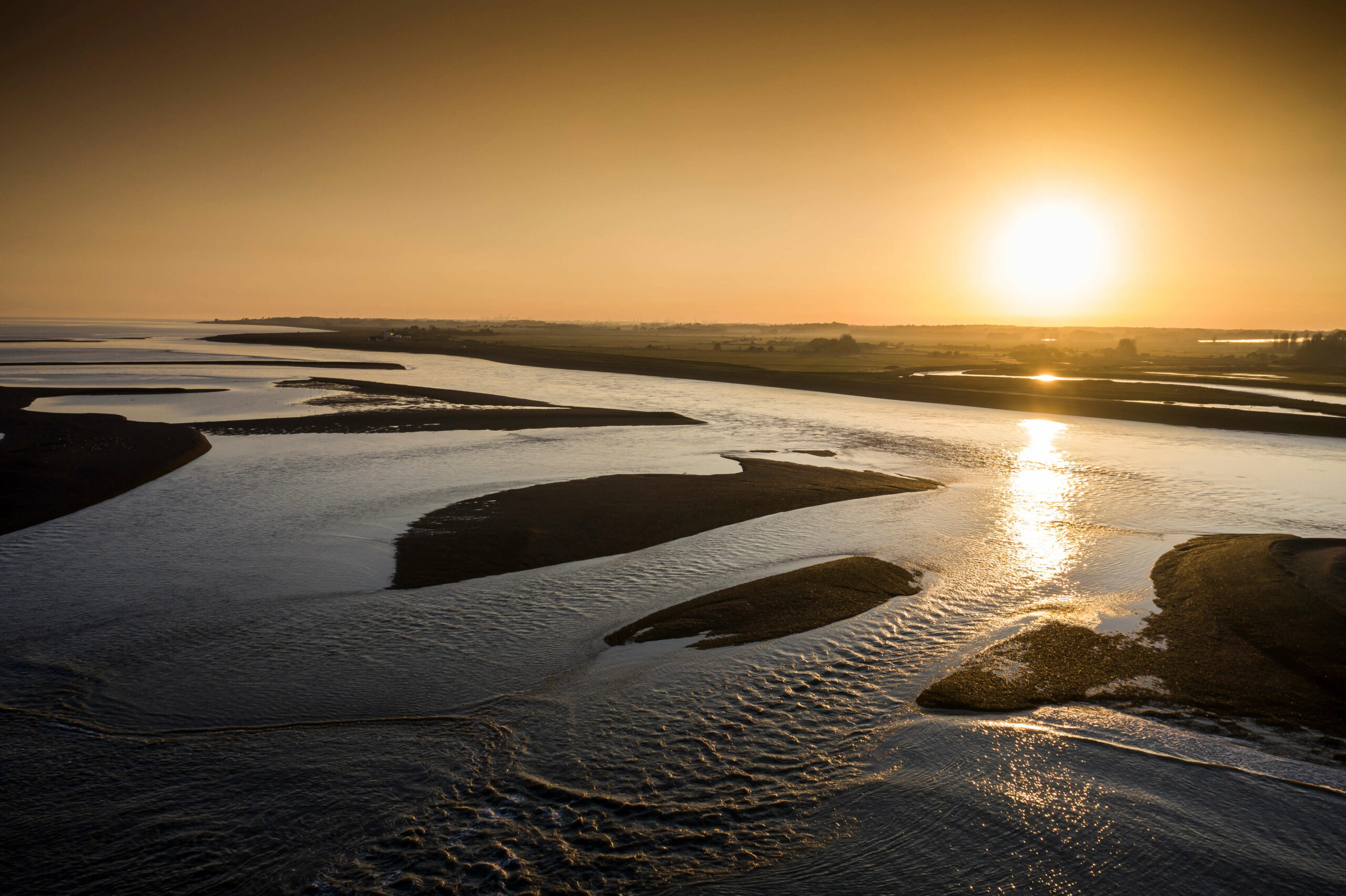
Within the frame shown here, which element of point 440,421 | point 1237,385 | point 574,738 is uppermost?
point 1237,385

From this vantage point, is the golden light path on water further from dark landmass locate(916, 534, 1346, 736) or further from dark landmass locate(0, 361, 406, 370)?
dark landmass locate(0, 361, 406, 370)

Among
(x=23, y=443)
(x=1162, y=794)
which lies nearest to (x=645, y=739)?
(x=1162, y=794)

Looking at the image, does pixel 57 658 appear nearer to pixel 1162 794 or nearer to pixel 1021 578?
pixel 1162 794

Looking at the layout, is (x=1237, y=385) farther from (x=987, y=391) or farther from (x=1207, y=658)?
(x=1207, y=658)

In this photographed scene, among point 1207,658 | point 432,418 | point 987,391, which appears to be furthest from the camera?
point 987,391

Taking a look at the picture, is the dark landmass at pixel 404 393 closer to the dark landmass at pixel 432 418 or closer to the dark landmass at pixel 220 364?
the dark landmass at pixel 432 418

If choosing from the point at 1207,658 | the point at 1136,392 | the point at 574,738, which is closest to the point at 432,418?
the point at 574,738

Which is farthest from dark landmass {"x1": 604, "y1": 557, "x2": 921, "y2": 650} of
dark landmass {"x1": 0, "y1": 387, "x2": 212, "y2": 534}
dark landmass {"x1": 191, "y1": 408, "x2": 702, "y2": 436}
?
dark landmass {"x1": 191, "y1": 408, "x2": 702, "y2": 436}

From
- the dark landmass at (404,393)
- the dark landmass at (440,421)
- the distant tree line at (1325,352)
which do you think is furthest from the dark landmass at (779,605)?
the distant tree line at (1325,352)
